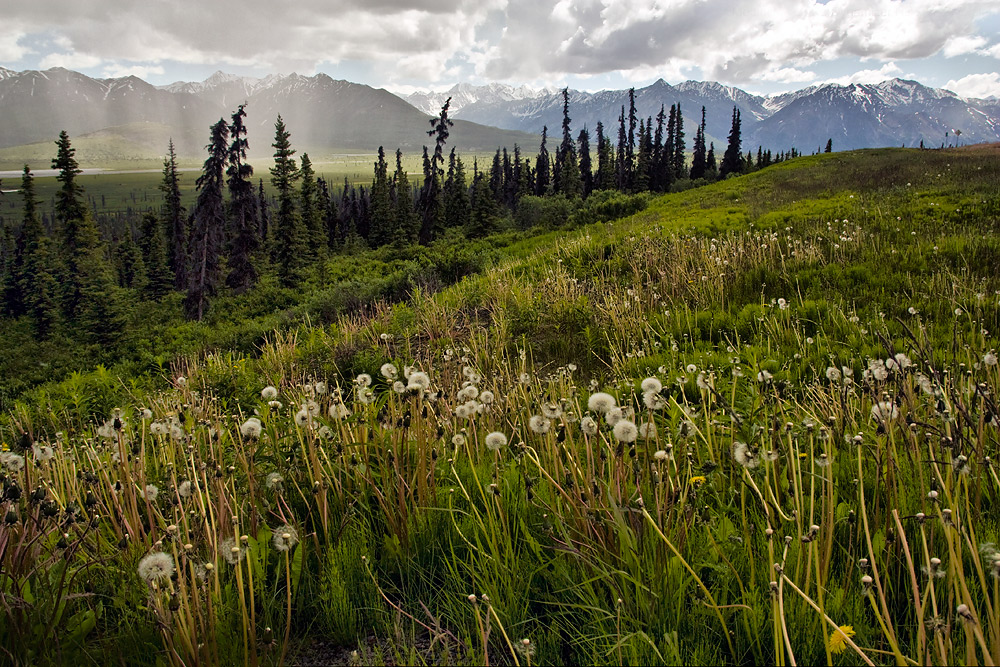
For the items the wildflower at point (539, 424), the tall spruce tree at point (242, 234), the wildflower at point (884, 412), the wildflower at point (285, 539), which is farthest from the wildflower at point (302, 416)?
the tall spruce tree at point (242, 234)

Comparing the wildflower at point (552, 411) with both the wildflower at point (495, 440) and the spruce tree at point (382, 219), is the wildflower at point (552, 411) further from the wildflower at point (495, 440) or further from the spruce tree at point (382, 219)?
the spruce tree at point (382, 219)

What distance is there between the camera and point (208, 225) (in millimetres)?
35688

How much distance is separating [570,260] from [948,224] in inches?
298

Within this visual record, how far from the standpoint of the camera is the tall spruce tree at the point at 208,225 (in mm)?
34188

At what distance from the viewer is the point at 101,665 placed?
5.69 ft

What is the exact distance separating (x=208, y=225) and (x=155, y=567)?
40371 mm

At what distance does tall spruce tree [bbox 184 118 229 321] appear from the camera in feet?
112

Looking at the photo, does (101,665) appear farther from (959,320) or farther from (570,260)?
(570,260)

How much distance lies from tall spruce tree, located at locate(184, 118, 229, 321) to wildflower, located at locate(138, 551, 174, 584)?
38359 mm

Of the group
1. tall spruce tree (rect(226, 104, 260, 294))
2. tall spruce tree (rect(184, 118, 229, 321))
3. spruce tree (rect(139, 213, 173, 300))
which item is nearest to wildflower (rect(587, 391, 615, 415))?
tall spruce tree (rect(184, 118, 229, 321))

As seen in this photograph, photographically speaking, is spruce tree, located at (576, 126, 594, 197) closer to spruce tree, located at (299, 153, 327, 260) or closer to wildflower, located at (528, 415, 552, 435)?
spruce tree, located at (299, 153, 327, 260)

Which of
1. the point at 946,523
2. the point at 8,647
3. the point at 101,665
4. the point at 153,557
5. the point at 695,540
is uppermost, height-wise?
the point at 946,523

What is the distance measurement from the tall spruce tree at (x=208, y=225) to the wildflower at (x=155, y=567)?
3836cm

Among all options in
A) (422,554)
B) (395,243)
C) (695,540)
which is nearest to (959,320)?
(695,540)
